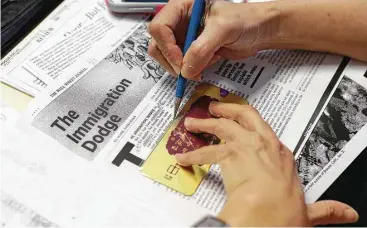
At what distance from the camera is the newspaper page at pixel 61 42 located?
63cm

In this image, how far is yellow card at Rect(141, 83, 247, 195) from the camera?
0.53m

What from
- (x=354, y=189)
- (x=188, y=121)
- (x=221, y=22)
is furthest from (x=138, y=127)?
(x=354, y=189)

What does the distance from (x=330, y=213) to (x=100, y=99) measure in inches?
12.6

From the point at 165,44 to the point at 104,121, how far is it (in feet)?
0.42

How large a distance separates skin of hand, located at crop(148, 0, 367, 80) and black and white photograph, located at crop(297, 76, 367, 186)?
0.06 metres

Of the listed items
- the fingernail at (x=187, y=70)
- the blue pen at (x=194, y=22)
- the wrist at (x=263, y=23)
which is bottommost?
the fingernail at (x=187, y=70)

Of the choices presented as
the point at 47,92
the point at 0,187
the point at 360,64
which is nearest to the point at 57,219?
the point at 0,187

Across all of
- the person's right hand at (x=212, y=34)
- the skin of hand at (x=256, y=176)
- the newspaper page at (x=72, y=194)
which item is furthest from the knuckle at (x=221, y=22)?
the newspaper page at (x=72, y=194)

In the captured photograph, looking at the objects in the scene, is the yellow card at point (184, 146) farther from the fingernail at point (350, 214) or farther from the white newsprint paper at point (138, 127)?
the fingernail at point (350, 214)

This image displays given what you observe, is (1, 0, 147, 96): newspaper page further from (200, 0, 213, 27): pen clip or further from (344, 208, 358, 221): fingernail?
(344, 208, 358, 221): fingernail

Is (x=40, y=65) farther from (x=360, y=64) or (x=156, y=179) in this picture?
(x=360, y=64)

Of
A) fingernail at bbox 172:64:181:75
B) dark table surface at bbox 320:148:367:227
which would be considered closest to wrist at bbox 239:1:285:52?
fingernail at bbox 172:64:181:75

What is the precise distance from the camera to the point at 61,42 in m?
0.68

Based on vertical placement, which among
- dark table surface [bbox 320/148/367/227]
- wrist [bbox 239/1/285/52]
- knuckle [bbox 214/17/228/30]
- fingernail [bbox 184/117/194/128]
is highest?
wrist [bbox 239/1/285/52]
